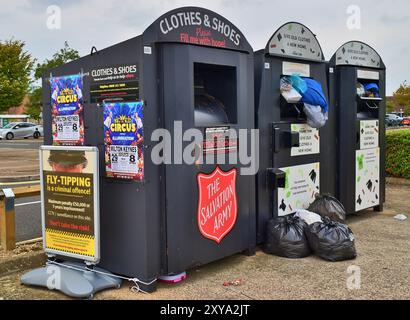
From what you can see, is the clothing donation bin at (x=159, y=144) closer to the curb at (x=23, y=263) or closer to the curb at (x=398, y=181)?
the curb at (x=23, y=263)

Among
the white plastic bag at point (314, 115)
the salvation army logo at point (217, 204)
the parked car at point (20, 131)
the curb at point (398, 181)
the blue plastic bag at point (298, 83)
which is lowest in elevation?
the curb at point (398, 181)

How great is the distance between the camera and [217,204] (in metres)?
4.43

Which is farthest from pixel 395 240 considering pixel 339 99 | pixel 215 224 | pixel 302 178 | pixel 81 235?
pixel 81 235

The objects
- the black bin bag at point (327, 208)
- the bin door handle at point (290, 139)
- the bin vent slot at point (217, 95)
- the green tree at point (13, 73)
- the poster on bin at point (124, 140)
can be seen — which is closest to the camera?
the poster on bin at point (124, 140)

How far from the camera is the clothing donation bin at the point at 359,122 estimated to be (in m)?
6.45

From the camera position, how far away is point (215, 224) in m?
4.42

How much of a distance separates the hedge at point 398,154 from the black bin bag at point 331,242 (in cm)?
579

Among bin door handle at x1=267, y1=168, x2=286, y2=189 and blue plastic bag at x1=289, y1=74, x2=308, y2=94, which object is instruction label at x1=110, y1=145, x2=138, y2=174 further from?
blue plastic bag at x1=289, y1=74, x2=308, y2=94

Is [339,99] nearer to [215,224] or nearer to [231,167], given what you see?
[231,167]

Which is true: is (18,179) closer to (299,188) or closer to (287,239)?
(299,188)

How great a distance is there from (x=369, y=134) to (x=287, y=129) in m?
2.02

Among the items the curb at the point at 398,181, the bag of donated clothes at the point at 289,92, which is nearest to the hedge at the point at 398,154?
the curb at the point at 398,181

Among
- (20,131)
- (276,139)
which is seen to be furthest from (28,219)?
(20,131)
